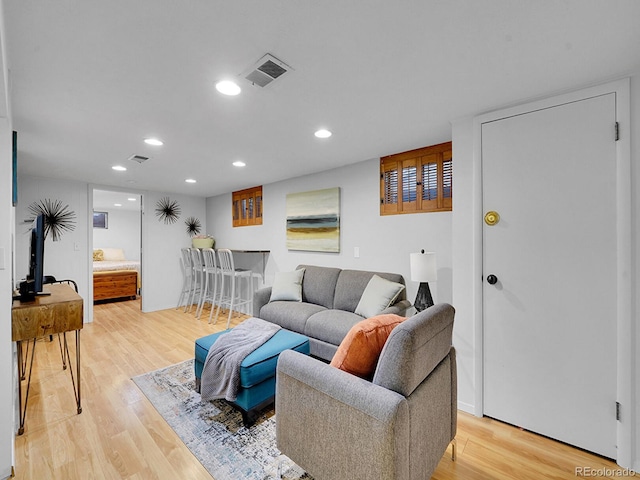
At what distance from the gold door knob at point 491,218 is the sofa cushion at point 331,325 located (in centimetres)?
143

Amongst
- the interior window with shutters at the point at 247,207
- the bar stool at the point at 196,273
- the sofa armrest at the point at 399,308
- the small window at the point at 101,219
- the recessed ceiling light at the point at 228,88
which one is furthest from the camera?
the small window at the point at 101,219

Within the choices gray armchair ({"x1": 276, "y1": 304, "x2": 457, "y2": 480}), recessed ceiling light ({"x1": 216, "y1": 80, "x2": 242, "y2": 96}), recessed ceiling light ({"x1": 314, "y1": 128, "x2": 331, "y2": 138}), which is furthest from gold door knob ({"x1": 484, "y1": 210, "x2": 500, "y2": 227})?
recessed ceiling light ({"x1": 216, "y1": 80, "x2": 242, "y2": 96})

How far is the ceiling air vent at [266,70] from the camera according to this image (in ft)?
4.76

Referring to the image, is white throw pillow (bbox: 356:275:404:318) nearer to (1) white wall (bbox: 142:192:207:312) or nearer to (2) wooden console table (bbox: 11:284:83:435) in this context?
(2) wooden console table (bbox: 11:284:83:435)

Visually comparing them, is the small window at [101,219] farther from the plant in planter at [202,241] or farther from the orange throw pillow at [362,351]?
the orange throw pillow at [362,351]

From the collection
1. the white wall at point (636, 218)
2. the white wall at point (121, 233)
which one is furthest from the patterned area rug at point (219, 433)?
the white wall at point (121, 233)

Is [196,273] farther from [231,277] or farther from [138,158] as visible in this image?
[138,158]

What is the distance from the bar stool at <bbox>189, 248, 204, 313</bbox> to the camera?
5.05 metres

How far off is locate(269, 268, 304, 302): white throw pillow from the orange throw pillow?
2154mm

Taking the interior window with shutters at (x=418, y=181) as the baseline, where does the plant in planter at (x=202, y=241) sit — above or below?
below

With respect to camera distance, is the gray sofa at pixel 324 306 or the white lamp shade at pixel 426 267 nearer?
the white lamp shade at pixel 426 267

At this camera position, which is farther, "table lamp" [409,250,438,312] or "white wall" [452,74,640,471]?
"table lamp" [409,250,438,312]

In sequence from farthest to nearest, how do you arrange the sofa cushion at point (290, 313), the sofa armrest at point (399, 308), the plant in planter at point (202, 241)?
the plant in planter at point (202, 241) → the sofa cushion at point (290, 313) → the sofa armrest at point (399, 308)

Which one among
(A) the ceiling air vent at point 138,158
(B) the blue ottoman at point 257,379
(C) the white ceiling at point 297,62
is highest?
(A) the ceiling air vent at point 138,158
